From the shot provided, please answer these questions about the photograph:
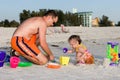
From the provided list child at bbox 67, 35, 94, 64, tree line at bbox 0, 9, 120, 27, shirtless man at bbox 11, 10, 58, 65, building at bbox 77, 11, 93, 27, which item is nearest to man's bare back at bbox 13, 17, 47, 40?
shirtless man at bbox 11, 10, 58, 65

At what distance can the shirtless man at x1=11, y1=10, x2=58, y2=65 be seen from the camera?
6312mm

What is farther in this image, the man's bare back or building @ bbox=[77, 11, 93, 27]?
building @ bbox=[77, 11, 93, 27]

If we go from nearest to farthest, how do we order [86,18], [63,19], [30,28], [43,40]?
[43,40], [30,28], [63,19], [86,18]

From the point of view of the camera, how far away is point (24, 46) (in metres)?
6.30

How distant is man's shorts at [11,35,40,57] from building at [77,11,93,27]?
3738 centimetres

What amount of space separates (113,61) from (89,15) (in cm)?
3918

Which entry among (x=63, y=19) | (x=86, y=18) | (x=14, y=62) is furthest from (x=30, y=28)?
(x=86, y=18)

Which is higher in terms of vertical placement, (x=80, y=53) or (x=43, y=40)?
(x=43, y=40)

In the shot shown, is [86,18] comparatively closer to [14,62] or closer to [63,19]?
[63,19]

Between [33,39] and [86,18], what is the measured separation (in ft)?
133

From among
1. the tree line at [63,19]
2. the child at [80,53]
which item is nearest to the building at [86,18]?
the tree line at [63,19]

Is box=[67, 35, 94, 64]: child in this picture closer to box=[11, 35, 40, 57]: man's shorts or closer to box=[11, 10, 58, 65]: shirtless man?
box=[11, 10, 58, 65]: shirtless man

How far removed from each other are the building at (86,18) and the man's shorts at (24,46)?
37.4 m

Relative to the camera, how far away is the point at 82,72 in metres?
5.65
